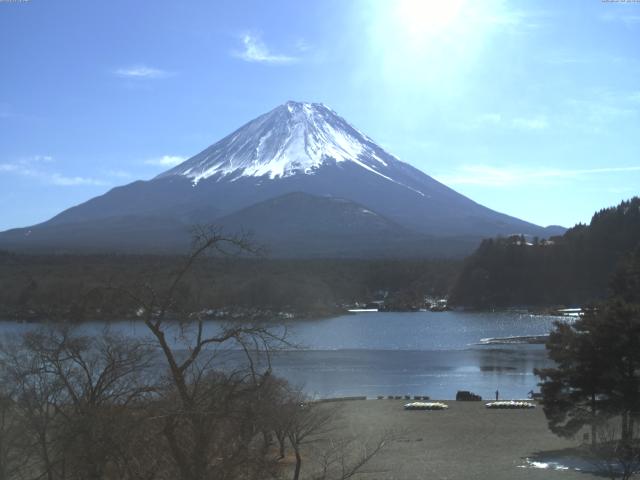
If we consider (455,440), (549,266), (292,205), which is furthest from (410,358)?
(292,205)

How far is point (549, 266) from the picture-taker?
66.8 meters

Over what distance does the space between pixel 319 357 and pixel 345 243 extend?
65.2 meters

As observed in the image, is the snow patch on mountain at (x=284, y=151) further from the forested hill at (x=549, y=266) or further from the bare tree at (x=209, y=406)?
the bare tree at (x=209, y=406)

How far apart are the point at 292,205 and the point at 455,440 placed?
90089 millimetres

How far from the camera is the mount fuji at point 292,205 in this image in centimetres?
9181

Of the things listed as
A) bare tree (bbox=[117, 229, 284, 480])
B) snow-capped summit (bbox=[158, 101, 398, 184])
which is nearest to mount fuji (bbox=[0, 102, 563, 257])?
snow-capped summit (bbox=[158, 101, 398, 184])

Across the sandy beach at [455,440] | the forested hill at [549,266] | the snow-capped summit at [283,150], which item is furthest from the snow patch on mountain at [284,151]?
the sandy beach at [455,440]

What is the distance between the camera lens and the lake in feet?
80.0

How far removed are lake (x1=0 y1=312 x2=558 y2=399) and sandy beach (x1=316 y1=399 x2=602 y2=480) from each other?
210 centimetres

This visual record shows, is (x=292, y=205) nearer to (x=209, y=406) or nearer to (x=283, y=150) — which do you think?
(x=283, y=150)

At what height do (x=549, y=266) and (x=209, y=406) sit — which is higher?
(x=549, y=266)

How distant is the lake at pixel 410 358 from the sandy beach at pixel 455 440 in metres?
2.10

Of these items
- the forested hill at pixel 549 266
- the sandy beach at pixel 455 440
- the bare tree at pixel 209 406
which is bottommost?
the sandy beach at pixel 455 440

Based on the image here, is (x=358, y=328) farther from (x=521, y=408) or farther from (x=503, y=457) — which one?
(x=503, y=457)
